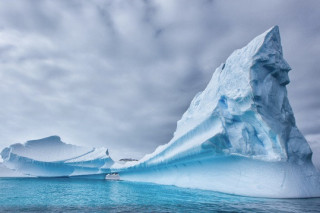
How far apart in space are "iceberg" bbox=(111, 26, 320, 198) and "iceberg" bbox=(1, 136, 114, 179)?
45.3 feet

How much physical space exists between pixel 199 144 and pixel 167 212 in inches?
173

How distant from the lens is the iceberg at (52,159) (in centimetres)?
2094

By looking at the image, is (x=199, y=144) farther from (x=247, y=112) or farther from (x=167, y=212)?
(x=167, y=212)

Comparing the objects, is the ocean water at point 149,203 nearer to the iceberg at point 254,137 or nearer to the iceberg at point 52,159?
the iceberg at point 254,137

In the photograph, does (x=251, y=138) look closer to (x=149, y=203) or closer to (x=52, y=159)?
(x=149, y=203)

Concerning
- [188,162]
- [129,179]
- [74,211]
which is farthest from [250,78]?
[129,179]

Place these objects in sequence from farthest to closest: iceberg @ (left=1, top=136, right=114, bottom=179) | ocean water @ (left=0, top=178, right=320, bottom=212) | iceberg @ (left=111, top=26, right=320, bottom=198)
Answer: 1. iceberg @ (left=1, top=136, right=114, bottom=179)
2. iceberg @ (left=111, top=26, right=320, bottom=198)
3. ocean water @ (left=0, top=178, right=320, bottom=212)

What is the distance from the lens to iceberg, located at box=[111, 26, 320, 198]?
750 centimetres

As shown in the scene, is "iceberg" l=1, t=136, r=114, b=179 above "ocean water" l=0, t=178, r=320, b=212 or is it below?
above

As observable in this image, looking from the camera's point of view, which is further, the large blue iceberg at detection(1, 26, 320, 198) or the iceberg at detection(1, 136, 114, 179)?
the iceberg at detection(1, 136, 114, 179)

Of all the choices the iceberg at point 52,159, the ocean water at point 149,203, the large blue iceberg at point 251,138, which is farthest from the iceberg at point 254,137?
the iceberg at point 52,159

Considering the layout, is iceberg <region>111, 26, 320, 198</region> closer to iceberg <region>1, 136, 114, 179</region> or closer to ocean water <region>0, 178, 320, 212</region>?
ocean water <region>0, 178, 320, 212</region>

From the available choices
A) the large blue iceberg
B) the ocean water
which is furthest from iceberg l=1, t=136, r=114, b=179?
the ocean water

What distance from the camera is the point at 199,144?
886cm
